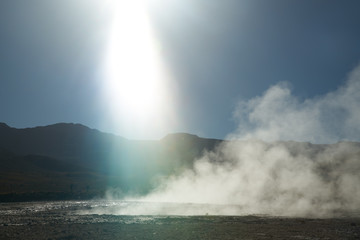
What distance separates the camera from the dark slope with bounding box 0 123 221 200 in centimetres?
10844

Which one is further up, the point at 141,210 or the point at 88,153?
the point at 88,153

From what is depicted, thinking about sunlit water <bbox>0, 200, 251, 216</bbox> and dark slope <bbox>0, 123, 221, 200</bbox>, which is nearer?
sunlit water <bbox>0, 200, 251, 216</bbox>

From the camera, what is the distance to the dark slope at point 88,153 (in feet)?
356

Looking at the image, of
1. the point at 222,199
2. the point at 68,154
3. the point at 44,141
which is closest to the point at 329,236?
the point at 222,199

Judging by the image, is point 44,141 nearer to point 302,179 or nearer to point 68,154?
point 68,154

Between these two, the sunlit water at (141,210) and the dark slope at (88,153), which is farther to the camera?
the dark slope at (88,153)

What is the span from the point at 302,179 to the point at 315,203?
10.1m

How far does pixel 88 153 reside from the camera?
16000 cm

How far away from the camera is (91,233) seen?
1880cm

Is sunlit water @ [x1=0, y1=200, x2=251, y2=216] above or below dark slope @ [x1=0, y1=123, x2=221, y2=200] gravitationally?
below

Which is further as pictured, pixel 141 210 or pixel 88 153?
pixel 88 153

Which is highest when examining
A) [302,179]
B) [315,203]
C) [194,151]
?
[194,151]

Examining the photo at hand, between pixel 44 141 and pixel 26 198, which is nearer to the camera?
pixel 26 198

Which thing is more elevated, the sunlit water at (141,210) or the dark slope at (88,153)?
the dark slope at (88,153)
